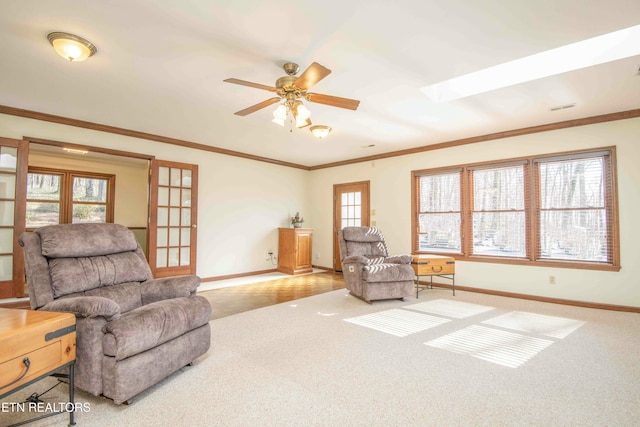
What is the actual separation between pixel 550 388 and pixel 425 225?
3655 mm

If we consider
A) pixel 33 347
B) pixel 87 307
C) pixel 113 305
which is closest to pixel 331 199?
pixel 113 305

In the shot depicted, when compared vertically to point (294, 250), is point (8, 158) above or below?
above

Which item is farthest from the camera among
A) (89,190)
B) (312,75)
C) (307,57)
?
(89,190)

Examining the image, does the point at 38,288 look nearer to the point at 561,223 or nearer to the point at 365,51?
the point at 365,51

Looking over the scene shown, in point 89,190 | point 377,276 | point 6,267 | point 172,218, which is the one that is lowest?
point 377,276

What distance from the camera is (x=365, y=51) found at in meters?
2.50

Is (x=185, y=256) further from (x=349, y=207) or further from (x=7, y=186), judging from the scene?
(x=349, y=207)

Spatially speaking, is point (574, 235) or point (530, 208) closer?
point (574, 235)

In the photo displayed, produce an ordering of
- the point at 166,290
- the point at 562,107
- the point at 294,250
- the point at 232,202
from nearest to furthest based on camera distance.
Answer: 1. the point at 166,290
2. the point at 562,107
3. the point at 232,202
4. the point at 294,250

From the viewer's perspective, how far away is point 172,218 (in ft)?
16.8

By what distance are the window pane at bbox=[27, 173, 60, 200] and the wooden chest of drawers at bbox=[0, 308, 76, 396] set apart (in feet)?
18.6

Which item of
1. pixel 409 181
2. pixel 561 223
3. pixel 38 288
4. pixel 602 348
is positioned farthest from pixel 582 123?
pixel 38 288

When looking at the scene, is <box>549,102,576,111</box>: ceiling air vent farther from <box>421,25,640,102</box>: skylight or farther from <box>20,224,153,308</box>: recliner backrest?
<box>20,224,153,308</box>: recliner backrest

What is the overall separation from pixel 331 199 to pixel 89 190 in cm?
523
